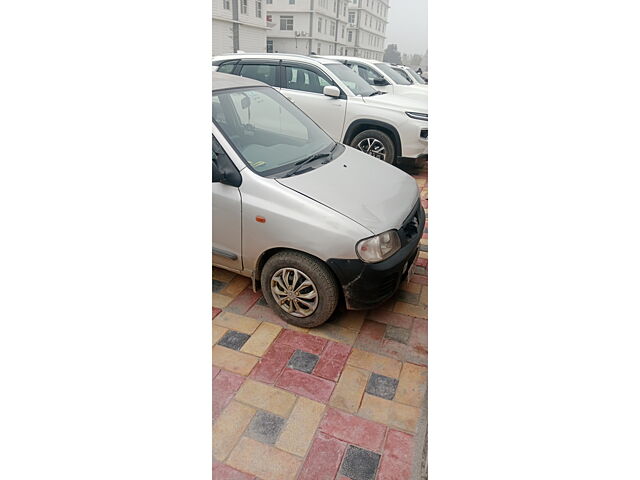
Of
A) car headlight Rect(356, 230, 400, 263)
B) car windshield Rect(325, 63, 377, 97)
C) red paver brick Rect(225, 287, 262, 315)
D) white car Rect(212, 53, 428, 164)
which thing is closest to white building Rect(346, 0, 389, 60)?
car windshield Rect(325, 63, 377, 97)

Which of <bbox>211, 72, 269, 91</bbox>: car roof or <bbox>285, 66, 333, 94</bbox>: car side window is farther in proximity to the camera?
<bbox>285, 66, 333, 94</bbox>: car side window

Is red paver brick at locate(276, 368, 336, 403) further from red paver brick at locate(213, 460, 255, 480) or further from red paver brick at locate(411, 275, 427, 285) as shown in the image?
red paver brick at locate(411, 275, 427, 285)

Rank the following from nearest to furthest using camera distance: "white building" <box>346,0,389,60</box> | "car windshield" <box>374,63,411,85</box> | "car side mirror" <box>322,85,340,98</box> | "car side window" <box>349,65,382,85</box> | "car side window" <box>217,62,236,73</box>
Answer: "car side mirror" <box>322,85,340,98</box>, "car side window" <box>217,62,236,73</box>, "car side window" <box>349,65,382,85</box>, "car windshield" <box>374,63,411,85</box>, "white building" <box>346,0,389,60</box>

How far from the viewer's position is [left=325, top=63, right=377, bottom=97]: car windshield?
5993mm

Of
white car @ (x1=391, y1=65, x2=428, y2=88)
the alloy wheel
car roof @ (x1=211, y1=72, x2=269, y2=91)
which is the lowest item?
the alloy wheel

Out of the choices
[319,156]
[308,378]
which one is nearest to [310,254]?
[308,378]

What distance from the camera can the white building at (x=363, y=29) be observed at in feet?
150

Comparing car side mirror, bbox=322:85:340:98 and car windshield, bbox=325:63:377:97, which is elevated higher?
car windshield, bbox=325:63:377:97

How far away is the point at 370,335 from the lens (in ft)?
8.23

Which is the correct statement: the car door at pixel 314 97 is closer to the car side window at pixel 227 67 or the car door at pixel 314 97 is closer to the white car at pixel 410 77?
the car side window at pixel 227 67

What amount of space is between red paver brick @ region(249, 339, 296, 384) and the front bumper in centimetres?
47

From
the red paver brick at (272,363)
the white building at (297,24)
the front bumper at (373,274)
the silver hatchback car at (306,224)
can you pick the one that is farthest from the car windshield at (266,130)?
the white building at (297,24)

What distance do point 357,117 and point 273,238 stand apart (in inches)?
153

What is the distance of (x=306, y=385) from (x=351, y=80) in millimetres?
5295
